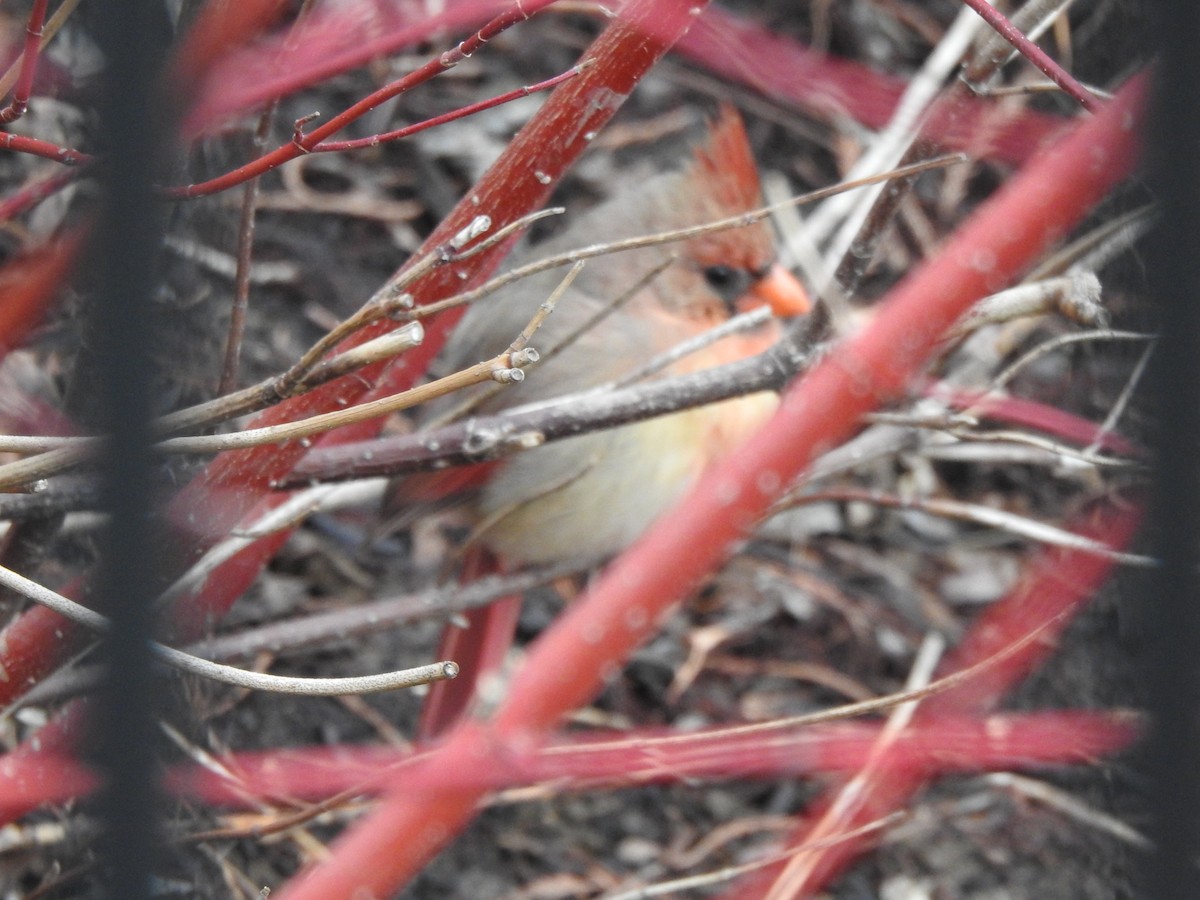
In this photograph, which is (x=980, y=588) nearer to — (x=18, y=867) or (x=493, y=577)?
(x=493, y=577)

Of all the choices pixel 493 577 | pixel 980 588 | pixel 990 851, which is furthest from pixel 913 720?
pixel 980 588

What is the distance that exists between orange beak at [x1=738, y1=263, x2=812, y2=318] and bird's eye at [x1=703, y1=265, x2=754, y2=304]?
0.02 m

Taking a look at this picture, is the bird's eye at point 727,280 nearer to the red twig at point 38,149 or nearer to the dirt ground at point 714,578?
the dirt ground at point 714,578

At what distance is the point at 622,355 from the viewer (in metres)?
2.42

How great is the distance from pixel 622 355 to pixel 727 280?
355 mm

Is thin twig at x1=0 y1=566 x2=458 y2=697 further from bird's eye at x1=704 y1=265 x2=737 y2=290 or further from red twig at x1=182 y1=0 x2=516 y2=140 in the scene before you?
bird's eye at x1=704 y1=265 x2=737 y2=290

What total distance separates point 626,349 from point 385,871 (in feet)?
5.84

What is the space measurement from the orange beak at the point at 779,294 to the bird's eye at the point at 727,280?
0.02 meters

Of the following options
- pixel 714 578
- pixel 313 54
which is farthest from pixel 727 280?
pixel 313 54

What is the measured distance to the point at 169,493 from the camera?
1.28 m

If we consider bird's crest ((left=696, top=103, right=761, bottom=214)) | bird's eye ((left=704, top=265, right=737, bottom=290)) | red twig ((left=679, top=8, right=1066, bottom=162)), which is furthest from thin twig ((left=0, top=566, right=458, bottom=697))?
bird's eye ((left=704, top=265, right=737, bottom=290))

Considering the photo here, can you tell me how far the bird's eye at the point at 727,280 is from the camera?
8.73 ft

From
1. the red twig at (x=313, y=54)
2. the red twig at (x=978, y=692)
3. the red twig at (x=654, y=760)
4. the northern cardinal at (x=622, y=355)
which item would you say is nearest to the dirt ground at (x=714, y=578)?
the northern cardinal at (x=622, y=355)

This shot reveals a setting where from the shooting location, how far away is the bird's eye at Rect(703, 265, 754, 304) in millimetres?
2662
